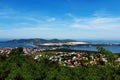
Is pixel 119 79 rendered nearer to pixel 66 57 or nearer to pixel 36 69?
pixel 36 69

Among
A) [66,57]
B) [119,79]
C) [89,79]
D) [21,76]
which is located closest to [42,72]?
[21,76]

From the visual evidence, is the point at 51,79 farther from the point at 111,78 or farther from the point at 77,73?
the point at 111,78

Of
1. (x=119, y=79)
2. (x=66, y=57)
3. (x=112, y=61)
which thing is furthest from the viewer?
(x=66, y=57)

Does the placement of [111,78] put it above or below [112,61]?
below

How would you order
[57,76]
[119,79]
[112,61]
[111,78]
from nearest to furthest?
[112,61] < [119,79] < [111,78] < [57,76]

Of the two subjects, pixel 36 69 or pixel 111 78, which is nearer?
pixel 111 78

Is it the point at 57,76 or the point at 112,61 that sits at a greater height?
the point at 112,61

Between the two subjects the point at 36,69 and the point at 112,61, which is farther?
the point at 36,69

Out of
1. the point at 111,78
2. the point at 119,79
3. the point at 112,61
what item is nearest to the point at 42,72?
the point at 111,78

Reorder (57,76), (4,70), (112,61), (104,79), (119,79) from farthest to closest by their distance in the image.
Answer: (4,70) < (57,76) < (104,79) < (119,79) < (112,61)
